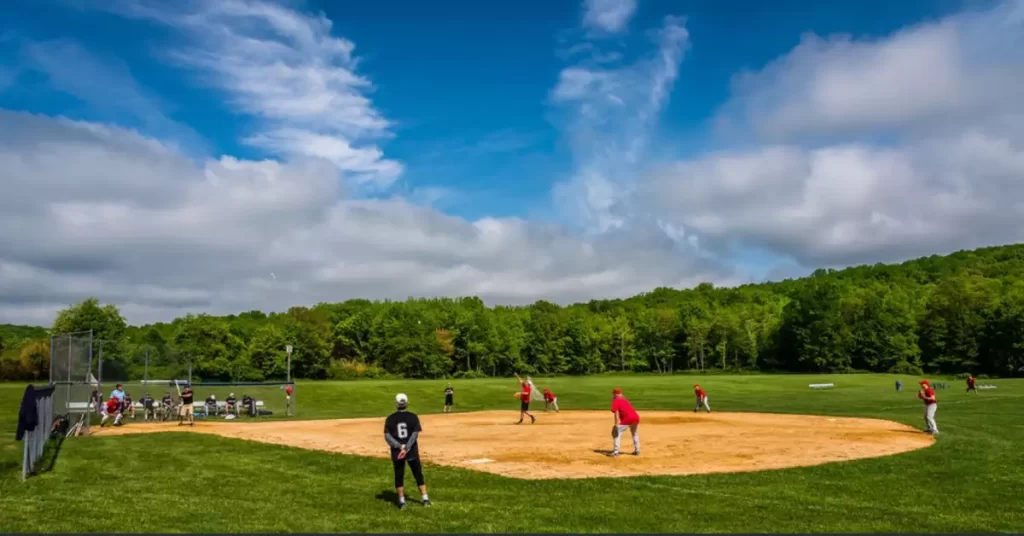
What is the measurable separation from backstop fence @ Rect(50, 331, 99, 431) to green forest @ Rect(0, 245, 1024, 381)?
2934 inches

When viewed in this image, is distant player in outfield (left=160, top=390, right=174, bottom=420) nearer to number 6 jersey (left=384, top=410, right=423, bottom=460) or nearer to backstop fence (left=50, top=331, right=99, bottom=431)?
backstop fence (left=50, top=331, right=99, bottom=431)

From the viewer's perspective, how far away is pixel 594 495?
47.0ft

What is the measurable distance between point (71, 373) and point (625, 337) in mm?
117364

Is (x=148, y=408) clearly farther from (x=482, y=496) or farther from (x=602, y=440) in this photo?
(x=482, y=496)

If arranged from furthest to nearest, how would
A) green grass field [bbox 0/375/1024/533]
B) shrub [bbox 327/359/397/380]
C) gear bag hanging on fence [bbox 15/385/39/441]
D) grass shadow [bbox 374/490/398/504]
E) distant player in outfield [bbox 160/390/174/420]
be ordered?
shrub [bbox 327/359/397/380]
distant player in outfield [bbox 160/390/174/420]
gear bag hanging on fence [bbox 15/385/39/441]
grass shadow [bbox 374/490/398/504]
green grass field [bbox 0/375/1024/533]

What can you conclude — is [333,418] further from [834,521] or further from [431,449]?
[834,521]

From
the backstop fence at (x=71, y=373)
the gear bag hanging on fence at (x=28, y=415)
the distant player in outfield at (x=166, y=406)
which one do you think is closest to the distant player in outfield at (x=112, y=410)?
the backstop fence at (x=71, y=373)

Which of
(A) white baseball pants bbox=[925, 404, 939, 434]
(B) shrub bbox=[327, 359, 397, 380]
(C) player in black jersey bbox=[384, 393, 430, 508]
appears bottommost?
(B) shrub bbox=[327, 359, 397, 380]

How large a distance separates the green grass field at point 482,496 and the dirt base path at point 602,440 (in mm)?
1298

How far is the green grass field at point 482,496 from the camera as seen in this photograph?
11.6m

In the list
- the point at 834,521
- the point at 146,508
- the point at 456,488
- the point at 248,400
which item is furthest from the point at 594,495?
the point at 248,400

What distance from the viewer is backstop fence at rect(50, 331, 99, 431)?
25.0 metres

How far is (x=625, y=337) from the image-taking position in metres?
137

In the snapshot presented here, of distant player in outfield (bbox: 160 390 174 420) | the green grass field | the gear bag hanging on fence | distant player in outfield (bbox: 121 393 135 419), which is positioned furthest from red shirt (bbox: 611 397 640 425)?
distant player in outfield (bbox: 121 393 135 419)
